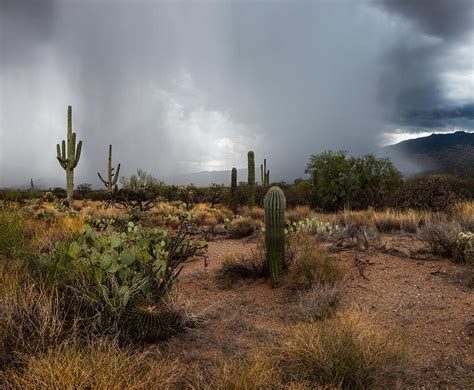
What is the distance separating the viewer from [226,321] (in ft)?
15.2

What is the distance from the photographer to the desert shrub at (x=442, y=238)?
24.4 ft

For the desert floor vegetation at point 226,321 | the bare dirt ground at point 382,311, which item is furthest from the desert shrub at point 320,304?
the bare dirt ground at point 382,311

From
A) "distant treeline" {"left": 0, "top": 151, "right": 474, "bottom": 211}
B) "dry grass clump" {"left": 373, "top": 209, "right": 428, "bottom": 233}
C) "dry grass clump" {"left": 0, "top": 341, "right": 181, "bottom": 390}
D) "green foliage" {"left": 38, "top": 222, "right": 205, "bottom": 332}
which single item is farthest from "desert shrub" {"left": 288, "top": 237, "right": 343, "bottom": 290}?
"distant treeline" {"left": 0, "top": 151, "right": 474, "bottom": 211}

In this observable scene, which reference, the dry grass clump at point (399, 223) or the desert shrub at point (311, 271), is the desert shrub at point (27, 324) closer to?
the desert shrub at point (311, 271)

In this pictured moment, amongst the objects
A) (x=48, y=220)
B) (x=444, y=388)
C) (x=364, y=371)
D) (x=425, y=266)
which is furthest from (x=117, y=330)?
(x=48, y=220)

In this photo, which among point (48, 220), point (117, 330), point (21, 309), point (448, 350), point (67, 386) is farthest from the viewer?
point (48, 220)

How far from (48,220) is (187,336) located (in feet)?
32.8

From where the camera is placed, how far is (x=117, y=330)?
3.63m

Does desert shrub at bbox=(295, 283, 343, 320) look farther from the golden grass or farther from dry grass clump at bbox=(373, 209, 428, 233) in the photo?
dry grass clump at bbox=(373, 209, 428, 233)

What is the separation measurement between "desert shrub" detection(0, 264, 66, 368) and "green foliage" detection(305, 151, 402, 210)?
60.3ft

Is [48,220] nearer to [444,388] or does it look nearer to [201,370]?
[201,370]

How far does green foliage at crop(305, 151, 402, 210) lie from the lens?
69.6ft

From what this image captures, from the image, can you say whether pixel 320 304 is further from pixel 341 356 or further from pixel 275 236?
pixel 275 236

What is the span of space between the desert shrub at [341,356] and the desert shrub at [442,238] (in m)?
4.73
